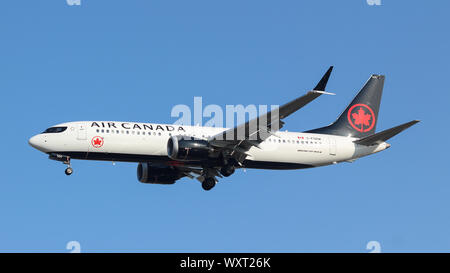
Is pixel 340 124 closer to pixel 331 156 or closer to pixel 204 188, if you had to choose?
pixel 331 156

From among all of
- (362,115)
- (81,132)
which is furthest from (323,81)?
(362,115)

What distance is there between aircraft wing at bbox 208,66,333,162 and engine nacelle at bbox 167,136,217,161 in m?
0.74

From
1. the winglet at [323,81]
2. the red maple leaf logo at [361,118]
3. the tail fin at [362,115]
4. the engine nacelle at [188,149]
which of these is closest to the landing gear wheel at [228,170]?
the engine nacelle at [188,149]

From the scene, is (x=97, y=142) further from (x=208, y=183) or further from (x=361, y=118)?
(x=361, y=118)

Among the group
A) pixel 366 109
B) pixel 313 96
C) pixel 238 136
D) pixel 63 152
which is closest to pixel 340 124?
pixel 366 109

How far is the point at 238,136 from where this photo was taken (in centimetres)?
5331

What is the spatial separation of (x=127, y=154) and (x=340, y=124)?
1896cm

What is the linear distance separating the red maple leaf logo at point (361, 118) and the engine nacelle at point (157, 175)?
15.4 metres

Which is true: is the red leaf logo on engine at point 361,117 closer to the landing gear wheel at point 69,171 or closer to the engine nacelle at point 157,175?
the engine nacelle at point 157,175

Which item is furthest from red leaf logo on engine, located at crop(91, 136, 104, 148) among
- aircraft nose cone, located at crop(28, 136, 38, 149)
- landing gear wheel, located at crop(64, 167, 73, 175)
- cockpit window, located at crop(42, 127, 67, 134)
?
aircraft nose cone, located at crop(28, 136, 38, 149)

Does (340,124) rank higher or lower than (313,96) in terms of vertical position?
higher

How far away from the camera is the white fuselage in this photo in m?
53.3

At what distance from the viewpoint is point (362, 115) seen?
6456cm

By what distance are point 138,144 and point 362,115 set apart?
20.7m
